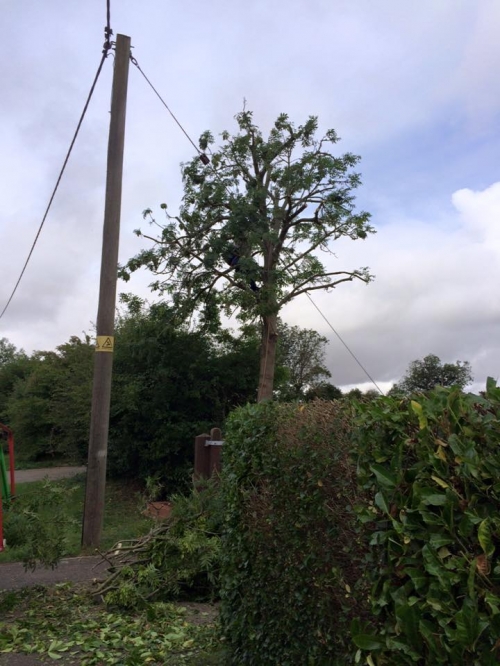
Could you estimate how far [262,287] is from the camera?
19.9 metres

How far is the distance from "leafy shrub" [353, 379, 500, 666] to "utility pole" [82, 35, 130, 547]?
6807 millimetres

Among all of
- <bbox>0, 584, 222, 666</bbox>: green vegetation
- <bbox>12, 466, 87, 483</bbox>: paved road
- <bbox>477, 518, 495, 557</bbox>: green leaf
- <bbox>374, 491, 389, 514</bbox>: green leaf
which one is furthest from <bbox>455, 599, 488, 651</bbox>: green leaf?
<bbox>12, 466, 87, 483</bbox>: paved road

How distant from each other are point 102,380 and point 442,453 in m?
7.29

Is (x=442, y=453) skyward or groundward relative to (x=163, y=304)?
groundward

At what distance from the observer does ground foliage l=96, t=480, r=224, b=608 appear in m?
6.12

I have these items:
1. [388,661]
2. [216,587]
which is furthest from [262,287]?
[388,661]

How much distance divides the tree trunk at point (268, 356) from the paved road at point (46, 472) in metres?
7.35

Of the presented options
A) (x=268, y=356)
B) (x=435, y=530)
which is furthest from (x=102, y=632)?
(x=268, y=356)

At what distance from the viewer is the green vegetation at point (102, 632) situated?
4.76 m

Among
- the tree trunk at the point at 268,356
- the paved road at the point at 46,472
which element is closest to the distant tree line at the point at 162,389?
the tree trunk at the point at 268,356

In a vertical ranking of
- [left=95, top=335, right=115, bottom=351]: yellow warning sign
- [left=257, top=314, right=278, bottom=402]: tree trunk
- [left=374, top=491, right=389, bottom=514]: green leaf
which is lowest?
[left=374, top=491, right=389, bottom=514]: green leaf

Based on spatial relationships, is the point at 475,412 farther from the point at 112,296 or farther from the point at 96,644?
the point at 112,296

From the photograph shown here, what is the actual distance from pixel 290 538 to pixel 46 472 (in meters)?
23.9

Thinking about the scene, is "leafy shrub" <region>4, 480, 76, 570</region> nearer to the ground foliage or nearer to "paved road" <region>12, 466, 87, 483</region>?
the ground foliage
